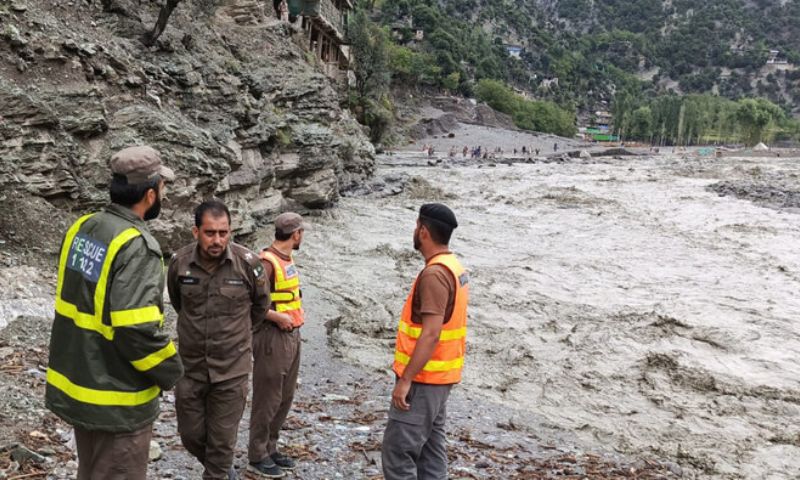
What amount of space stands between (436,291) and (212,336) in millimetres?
1457

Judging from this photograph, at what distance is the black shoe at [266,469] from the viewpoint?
14.6 feet

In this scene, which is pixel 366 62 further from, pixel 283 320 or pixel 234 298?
pixel 234 298

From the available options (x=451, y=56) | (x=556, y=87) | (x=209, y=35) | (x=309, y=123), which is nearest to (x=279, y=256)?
(x=209, y=35)

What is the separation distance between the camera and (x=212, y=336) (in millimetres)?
3721

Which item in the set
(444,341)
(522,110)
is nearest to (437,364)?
(444,341)

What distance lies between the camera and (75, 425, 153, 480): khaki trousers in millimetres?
2764

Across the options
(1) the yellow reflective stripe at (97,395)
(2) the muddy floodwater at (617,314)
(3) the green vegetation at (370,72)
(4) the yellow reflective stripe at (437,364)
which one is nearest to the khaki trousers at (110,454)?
(1) the yellow reflective stripe at (97,395)

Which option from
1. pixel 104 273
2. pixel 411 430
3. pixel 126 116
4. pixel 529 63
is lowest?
pixel 411 430

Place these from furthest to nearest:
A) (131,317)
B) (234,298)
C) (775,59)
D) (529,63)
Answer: (775,59)
(529,63)
(234,298)
(131,317)

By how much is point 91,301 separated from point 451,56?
354 feet

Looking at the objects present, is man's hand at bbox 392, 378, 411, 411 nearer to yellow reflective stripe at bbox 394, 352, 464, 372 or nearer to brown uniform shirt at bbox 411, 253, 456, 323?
yellow reflective stripe at bbox 394, 352, 464, 372

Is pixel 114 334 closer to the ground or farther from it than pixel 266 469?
farther from it

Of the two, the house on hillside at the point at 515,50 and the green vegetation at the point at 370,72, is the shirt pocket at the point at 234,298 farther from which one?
the house on hillside at the point at 515,50

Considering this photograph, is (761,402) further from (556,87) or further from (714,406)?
(556,87)
